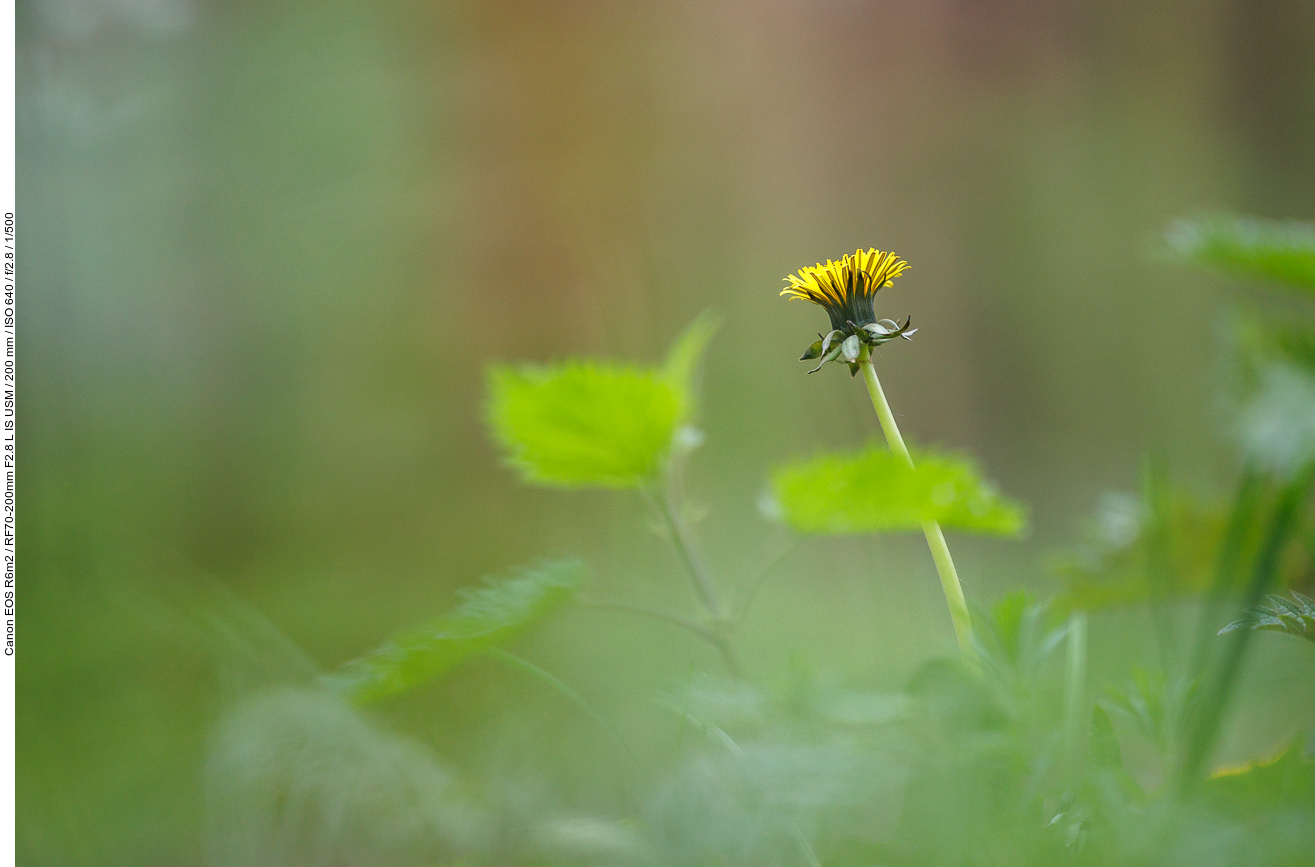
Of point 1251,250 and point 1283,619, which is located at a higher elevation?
point 1251,250

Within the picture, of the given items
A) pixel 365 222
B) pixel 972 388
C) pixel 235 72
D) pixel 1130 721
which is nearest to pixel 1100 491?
pixel 972 388

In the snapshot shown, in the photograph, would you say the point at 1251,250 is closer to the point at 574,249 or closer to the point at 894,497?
the point at 894,497

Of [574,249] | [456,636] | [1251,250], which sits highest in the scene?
[574,249]

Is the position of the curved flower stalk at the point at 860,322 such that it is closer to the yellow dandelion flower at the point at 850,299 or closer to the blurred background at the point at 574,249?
the yellow dandelion flower at the point at 850,299

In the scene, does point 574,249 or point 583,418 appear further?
point 574,249

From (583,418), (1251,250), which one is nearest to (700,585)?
(583,418)

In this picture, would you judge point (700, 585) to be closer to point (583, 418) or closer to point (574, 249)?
point (583, 418)

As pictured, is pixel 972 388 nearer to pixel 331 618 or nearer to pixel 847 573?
pixel 847 573
